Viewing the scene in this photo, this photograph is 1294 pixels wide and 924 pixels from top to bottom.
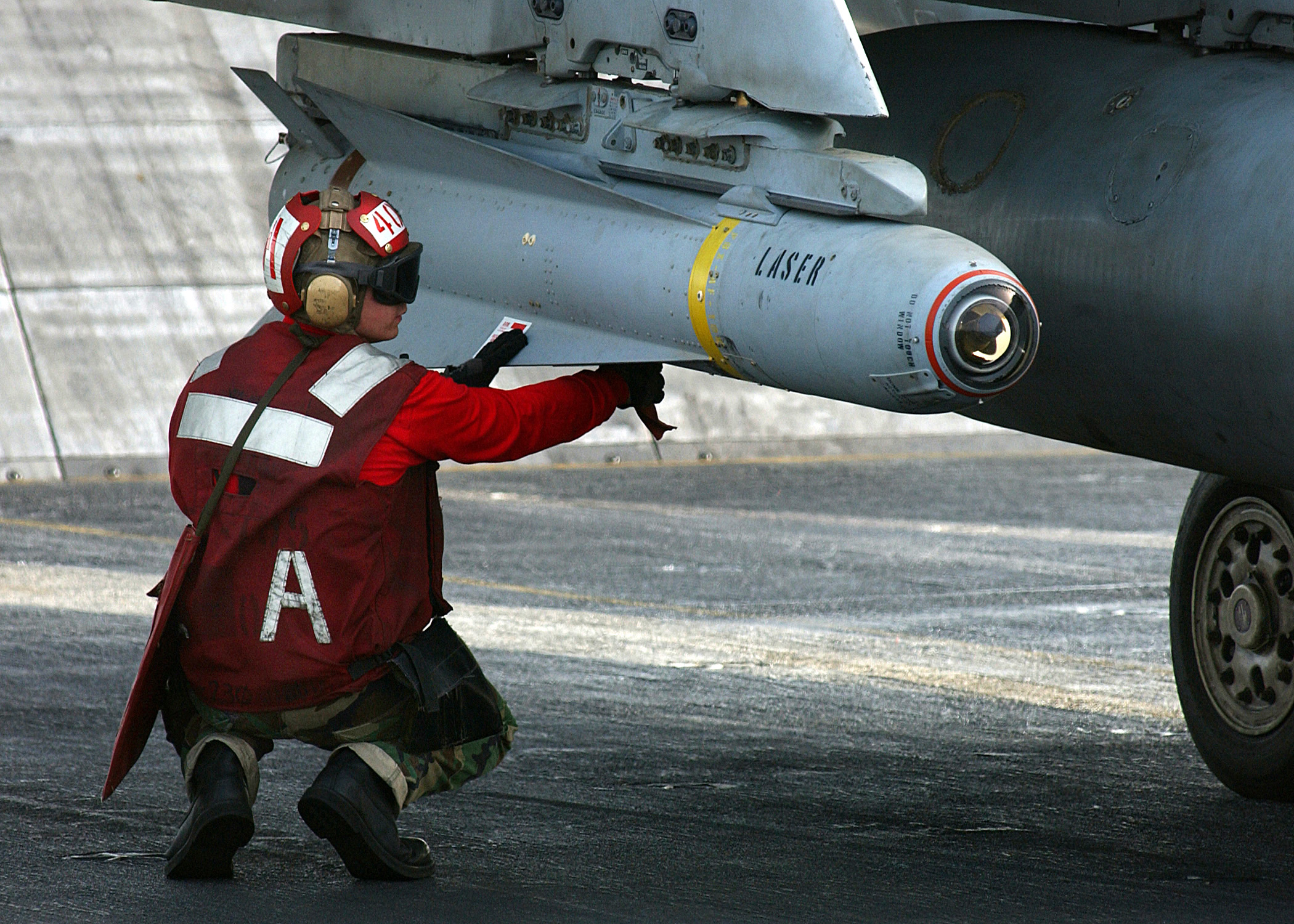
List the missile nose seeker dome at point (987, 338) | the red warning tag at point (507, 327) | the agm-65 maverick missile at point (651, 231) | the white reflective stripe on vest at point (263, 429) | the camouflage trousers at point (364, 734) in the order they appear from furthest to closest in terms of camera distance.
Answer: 1. the red warning tag at point (507, 327)
2. the camouflage trousers at point (364, 734)
3. the white reflective stripe on vest at point (263, 429)
4. the agm-65 maverick missile at point (651, 231)
5. the missile nose seeker dome at point (987, 338)

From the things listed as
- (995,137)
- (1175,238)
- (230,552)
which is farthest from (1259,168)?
(230,552)

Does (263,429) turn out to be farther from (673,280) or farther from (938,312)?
(938,312)

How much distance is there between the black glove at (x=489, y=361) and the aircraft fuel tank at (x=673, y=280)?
0.07 meters

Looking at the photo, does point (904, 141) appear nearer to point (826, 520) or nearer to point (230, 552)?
point (230, 552)

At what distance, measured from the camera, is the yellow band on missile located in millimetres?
5789

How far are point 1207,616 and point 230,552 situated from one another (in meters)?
3.58

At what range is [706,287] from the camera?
5.78 metres

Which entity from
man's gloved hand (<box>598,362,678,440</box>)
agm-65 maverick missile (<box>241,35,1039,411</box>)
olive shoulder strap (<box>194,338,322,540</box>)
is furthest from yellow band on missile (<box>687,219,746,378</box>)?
olive shoulder strap (<box>194,338,322,540</box>)

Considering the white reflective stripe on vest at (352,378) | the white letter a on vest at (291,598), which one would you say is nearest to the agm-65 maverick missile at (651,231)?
the white reflective stripe on vest at (352,378)

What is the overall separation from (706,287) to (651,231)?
377 millimetres

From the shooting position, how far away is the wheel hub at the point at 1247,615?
Answer: 6887 millimetres

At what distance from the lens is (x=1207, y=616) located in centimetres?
721

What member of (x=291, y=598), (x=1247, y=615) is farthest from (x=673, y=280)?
(x=1247, y=615)

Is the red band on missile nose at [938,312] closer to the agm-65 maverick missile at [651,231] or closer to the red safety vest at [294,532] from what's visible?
the agm-65 maverick missile at [651,231]
